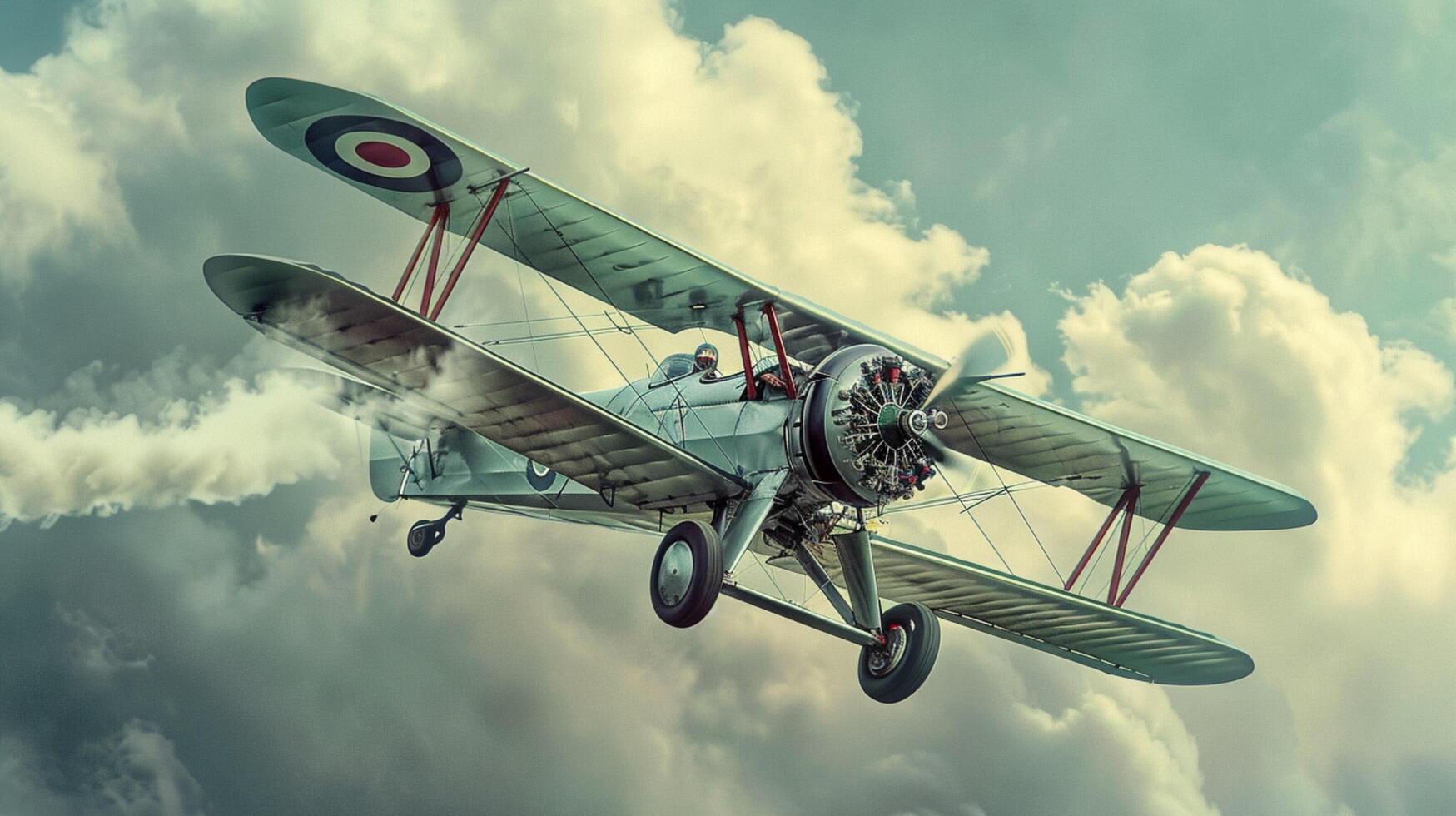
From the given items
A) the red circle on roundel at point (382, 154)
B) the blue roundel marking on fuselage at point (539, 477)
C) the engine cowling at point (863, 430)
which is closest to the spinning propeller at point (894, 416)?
the engine cowling at point (863, 430)

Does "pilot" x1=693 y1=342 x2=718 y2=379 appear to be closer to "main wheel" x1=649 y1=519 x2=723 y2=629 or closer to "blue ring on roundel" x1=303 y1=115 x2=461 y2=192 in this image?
"main wheel" x1=649 y1=519 x2=723 y2=629

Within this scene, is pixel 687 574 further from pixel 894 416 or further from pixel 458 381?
pixel 458 381

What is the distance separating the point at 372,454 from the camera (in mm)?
17906

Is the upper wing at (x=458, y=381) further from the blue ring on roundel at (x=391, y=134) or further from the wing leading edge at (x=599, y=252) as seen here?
the blue ring on roundel at (x=391, y=134)

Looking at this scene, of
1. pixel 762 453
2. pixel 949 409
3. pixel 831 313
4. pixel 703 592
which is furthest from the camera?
pixel 949 409

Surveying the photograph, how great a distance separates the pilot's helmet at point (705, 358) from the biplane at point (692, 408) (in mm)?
28

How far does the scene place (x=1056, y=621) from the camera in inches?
634

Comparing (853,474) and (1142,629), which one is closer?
(853,474)

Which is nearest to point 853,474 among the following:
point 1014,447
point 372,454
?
point 1014,447

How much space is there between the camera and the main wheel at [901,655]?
13.1 metres

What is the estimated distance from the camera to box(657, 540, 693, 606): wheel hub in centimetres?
1196

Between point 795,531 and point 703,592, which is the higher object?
point 795,531

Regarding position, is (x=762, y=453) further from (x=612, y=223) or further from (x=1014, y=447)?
(x=1014, y=447)

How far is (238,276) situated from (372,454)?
7.71 m
